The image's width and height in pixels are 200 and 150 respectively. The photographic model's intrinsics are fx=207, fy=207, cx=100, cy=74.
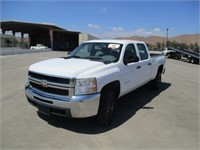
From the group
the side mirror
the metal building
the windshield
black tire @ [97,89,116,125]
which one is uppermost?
the metal building

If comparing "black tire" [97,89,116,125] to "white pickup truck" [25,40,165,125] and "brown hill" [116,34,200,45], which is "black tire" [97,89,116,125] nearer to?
"white pickup truck" [25,40,165,125]

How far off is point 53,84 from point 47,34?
61422 mm

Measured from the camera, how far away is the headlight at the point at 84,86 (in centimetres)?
402

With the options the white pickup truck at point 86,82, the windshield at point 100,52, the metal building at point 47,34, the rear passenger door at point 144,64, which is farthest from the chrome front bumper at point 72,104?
the metal building at point 47,34

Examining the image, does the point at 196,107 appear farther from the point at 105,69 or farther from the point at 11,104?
the point at 11,104

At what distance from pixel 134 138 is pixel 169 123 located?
4.39 ft

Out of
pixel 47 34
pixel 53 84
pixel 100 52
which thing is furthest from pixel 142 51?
pixel 47 34

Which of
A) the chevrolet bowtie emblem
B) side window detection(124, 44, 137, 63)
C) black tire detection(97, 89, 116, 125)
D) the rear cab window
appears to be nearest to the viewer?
the chevrolet bowtie emblem

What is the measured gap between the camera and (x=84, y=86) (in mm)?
4027

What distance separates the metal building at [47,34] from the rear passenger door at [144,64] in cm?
4607

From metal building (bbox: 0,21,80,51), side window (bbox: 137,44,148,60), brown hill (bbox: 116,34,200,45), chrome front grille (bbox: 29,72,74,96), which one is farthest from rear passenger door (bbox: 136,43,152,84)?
brown hill (bbox: 116,34,200,45)

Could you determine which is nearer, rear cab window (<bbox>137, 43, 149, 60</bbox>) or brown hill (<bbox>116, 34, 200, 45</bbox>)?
rear cab window (<bbox>137, 43, 149, 60</bbox>)

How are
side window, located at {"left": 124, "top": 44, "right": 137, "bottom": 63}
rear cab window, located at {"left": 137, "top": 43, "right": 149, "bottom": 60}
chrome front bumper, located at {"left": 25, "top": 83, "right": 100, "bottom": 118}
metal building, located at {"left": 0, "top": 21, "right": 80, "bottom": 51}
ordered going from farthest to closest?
1. metal building, located at {"left": 0, "top": 21, "right": 80, "bottom": 51}
2. rear cab window, located at {"left": 137, "top": 43, "right": 149, "bottom": 60}
3. side window, located at {"left": 124, "top": 44, "right": 137, "bottom": 63}
4. chrome front bumper, located at {"left": 25, "top": 83, "right": 100, "bottom": 118}

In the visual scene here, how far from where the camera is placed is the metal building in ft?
166
